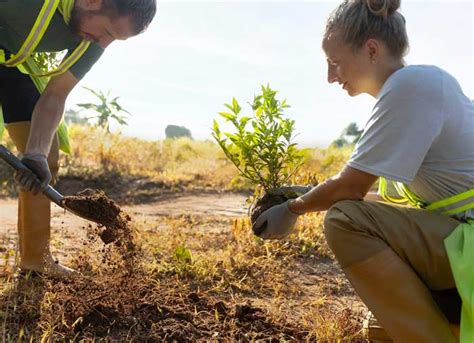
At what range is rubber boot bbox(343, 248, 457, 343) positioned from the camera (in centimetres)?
190

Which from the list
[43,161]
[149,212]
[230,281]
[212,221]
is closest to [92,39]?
[43,161]

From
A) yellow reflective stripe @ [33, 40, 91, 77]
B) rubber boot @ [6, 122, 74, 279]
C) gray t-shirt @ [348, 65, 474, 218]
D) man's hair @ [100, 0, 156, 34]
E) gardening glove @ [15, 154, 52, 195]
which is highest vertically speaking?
man's hair @ [100, 0, 156, 34]

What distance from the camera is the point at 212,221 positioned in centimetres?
516

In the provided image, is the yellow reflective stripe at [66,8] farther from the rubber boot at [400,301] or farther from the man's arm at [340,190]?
the rubber boot at [400,301]

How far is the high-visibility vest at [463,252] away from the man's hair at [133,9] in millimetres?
1603

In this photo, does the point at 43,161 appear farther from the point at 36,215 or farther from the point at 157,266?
the point at 157,266

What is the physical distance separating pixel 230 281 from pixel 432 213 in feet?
4.74

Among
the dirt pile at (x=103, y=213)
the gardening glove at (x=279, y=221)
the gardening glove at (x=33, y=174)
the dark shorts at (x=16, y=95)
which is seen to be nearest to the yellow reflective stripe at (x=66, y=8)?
the dark shorts at (x=16, y=95)

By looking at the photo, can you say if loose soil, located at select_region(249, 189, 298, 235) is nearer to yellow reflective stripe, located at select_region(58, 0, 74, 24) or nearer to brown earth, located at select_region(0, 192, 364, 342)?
brown earth, located at select_region(0, 192, 364, 342)

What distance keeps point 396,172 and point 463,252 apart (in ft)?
1.21

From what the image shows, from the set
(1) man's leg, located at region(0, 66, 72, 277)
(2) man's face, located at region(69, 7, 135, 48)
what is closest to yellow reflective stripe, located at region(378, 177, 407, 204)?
(2) man's face, located at region(69, 7, 135, 48)

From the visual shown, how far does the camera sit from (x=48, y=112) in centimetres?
283

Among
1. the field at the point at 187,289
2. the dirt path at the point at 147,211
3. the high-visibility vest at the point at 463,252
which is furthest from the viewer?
the dirt path at the point at 147,211

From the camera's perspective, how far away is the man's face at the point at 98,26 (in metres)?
2.59
